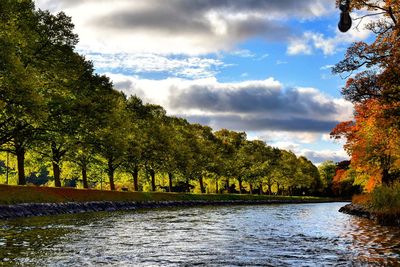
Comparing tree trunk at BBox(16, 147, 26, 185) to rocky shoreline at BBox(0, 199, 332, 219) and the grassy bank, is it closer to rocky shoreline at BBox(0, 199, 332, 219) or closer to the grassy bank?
the grassy bank

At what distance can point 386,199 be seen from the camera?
2448 centimetres

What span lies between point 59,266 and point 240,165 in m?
99.7

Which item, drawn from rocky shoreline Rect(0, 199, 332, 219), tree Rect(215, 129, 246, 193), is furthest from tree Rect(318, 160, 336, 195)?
rocky shoreline Rect(0, 199, 332, 219)

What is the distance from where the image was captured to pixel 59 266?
1003cm

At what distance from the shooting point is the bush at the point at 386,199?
2332 centimetres

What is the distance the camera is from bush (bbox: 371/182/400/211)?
2332cm

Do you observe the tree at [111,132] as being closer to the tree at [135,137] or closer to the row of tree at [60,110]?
the row of tree at [60,110]

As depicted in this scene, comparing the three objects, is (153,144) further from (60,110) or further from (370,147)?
(370,147)

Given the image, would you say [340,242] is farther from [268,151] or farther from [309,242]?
[268,151]

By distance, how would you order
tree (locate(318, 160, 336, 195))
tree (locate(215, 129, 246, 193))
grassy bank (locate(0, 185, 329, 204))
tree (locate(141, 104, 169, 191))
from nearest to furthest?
grassy bank (locate(0, 185, 329, 204))
tree (locate(141, 104, 169, 191))
tree (locate(215, 129, 246, 193))
tree (locate(318, 160, 336, 195))

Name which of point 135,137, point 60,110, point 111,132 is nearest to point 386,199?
point 60,110

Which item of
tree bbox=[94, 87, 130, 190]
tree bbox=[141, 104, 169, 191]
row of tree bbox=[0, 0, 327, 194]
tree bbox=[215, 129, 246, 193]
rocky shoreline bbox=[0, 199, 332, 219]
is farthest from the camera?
tree bbox=[215, 129, 246, 193]

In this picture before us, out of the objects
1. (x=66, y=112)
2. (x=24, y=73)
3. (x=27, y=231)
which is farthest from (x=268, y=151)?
(x=27, y=231)

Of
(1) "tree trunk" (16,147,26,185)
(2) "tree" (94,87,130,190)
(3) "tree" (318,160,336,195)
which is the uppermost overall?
(2) "tree" (94,87,130,190)
